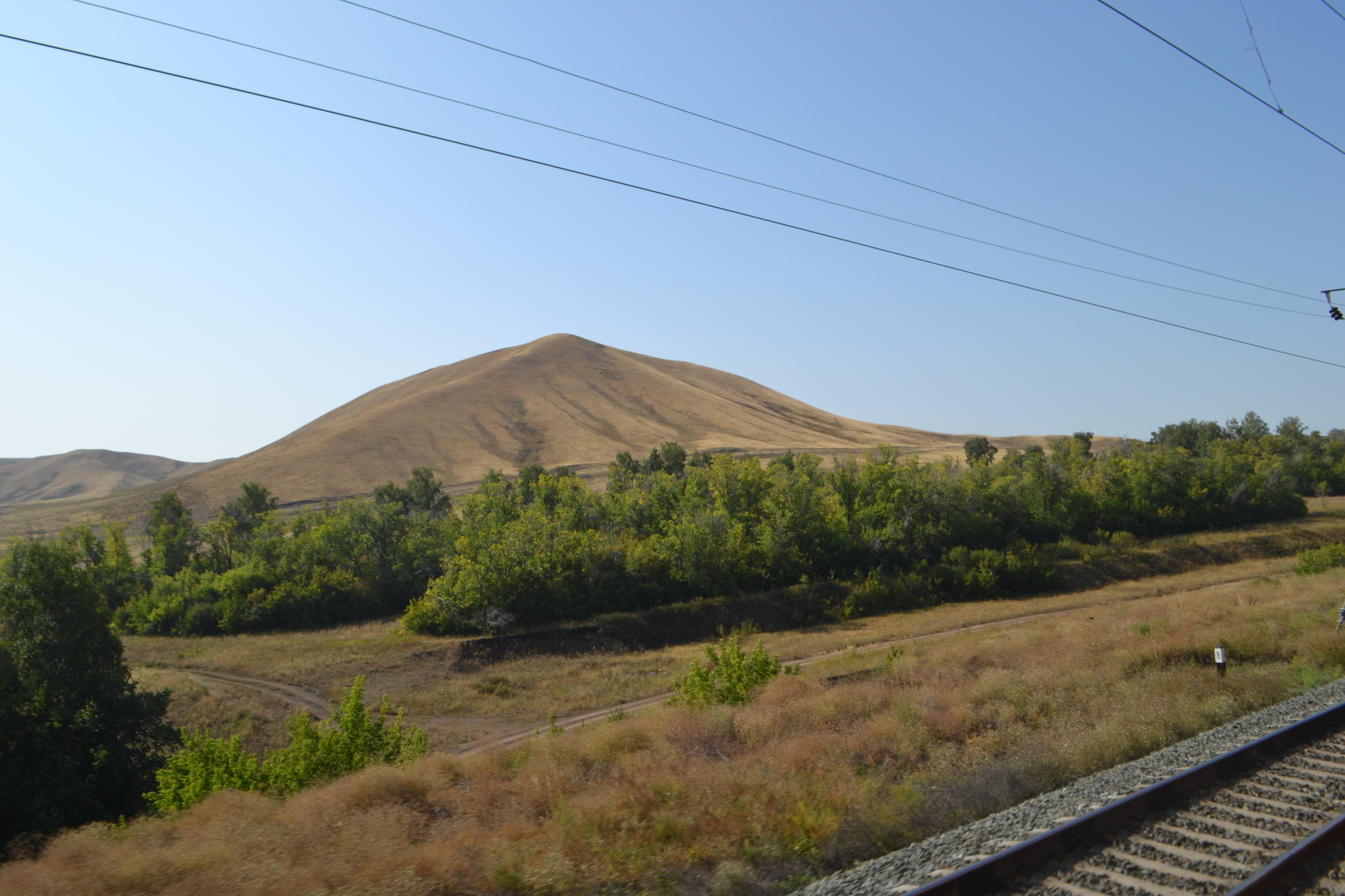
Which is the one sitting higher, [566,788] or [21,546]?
[21,546]

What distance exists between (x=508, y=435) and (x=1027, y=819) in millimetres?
143905

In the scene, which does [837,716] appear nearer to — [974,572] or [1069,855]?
[1069,855]

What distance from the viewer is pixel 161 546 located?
5969 centimetres

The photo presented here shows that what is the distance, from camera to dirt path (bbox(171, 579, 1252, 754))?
2423 cm

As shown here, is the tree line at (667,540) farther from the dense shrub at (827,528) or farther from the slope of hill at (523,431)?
the slope of hill at (523,431)

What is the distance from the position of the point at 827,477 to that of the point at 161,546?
55198 millimetres

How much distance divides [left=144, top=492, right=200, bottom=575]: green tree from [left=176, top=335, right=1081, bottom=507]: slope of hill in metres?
44.3

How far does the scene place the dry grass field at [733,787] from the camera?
289 inches

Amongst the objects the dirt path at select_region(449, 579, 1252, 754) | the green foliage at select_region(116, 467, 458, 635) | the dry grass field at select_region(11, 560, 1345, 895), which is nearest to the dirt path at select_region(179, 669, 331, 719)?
the dirt path at select_region(449, 579, 1252, 754)

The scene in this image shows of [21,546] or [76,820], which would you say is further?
[21,546]

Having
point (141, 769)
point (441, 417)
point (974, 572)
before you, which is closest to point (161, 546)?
point (141, 769)

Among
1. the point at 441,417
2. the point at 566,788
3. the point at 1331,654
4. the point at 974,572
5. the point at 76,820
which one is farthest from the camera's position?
the point at 441,417

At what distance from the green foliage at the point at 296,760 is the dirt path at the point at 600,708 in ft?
27.9

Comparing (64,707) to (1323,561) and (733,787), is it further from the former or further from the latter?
(1323,561)
